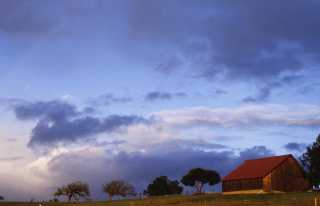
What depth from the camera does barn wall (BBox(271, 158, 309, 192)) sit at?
371ft

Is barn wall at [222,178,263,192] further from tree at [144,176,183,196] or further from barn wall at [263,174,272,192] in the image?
tree at [144,176,183,196]

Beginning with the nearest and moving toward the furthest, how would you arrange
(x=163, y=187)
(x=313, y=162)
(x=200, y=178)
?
1. (x=313, y=162)
2. (x=200, y=178)
3. (x=163, y=187)

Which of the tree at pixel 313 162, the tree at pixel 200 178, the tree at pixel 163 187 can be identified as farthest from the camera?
the tree at pixel 163 187

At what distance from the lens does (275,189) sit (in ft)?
368

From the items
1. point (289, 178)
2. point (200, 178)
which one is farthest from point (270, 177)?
point (200, 178)

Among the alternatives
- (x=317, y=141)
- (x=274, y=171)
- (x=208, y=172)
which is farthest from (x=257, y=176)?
(x=208, y=172)

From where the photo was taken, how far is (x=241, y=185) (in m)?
116

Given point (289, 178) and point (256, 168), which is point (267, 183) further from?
point (256, 168)

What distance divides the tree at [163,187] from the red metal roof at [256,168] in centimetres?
3929

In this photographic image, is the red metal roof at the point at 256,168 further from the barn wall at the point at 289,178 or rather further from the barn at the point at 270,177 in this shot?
the barn wall at the point at 289,178

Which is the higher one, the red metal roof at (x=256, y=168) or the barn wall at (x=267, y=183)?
the red metal roof at (x=256, y=168)

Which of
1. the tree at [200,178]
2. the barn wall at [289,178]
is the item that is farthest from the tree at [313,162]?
the tree at [200,178]

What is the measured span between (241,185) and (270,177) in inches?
257

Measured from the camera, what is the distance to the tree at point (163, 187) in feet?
522
